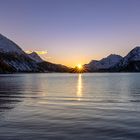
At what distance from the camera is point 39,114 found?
3556cm

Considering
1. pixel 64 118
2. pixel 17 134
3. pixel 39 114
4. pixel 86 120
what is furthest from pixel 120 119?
pixel 17 134

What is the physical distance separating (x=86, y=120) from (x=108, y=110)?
7841 millimetres

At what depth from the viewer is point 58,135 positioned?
2464cm

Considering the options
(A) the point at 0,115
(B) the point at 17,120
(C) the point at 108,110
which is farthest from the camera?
(C) the point at 108,110

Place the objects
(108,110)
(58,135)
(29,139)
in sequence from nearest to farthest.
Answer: (29,139) → (58,135) → (108,110)

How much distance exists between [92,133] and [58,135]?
2701 millimetres

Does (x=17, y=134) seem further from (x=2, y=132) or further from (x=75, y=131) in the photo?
(x=75, y=131)

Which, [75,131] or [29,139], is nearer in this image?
[29,139]

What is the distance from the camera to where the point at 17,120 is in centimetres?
3127

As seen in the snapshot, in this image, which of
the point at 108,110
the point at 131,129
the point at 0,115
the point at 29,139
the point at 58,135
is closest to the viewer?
the point at 29,139

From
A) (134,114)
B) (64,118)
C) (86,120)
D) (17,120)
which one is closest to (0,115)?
(17,120)

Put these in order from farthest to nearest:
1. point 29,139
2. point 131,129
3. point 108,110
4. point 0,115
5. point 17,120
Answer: point 108,110, point 0,115, point 17,120, point 131,129, point 29,139

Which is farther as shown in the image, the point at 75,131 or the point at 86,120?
the point at 86,120

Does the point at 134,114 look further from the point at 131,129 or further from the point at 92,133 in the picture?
the point at 92,133
